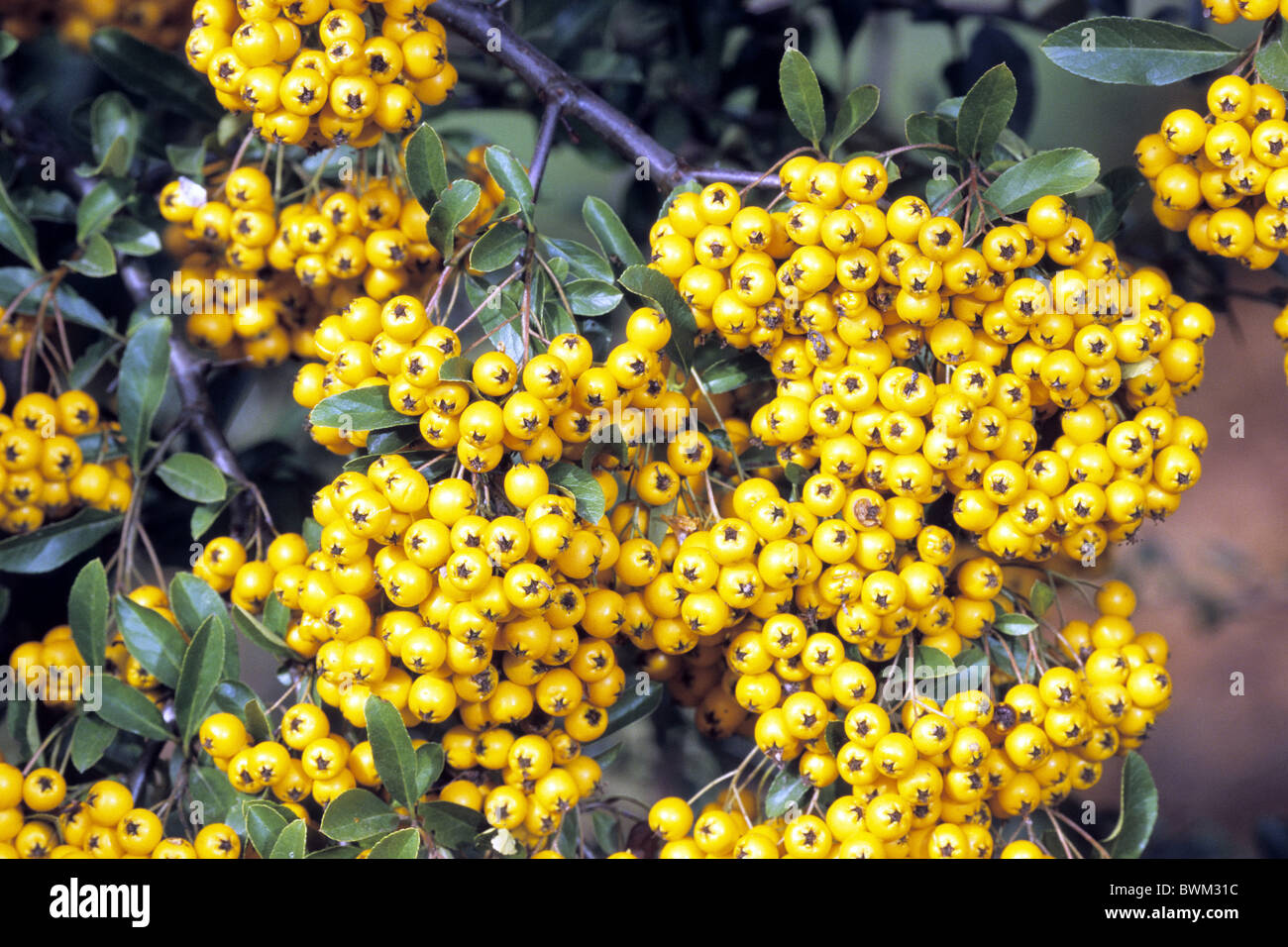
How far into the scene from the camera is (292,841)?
4.55ft

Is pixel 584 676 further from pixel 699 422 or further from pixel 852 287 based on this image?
pixel 852 287

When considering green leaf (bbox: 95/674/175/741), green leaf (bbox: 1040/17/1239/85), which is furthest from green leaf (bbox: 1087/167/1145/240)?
green leaf (bbox: 95/674/175/741)

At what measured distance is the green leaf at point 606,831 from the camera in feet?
6.05

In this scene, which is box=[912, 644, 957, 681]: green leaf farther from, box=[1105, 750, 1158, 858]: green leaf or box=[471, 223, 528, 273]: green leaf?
box=[471, 223, 528, 273]: green leaf

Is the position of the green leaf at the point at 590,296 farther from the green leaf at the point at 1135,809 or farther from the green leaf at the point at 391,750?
the green leaf at the point at 1135,809

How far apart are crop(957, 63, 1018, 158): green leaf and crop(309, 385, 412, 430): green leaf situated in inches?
36.1

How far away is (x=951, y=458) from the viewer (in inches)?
55.6

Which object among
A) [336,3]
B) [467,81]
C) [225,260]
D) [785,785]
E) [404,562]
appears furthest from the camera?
[467,81]

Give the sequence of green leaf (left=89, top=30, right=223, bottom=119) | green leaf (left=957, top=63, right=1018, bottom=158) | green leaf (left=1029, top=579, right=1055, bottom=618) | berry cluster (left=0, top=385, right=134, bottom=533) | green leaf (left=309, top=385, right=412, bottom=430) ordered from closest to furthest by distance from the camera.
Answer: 1. green leaf (left=309, top=385, right=412, bottom=430)
2. green leaf (left=957, top=63, right=1018, bottom=158)
3. green leaf (left=1029, top=579, right=1055, bottom=618)
4. berry cluster (left=0, top=385, right=134, bottom=533)
5. green leaf (left=89, top=30, right=223, bottom=119)

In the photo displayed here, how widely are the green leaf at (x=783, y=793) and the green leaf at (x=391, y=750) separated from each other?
0.52m

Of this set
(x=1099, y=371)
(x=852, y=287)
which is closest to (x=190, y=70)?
(x=852, y=287)

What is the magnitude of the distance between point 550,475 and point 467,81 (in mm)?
1266

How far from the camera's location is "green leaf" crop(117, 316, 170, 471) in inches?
71.2

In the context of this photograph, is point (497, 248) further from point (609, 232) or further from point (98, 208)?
point (98, 208)
